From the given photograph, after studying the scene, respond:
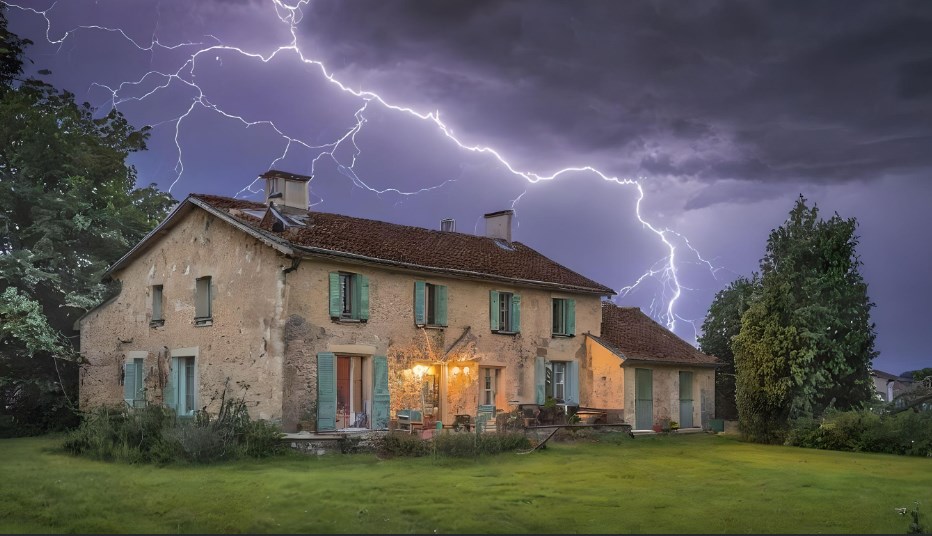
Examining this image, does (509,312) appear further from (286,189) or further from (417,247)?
(286,189)

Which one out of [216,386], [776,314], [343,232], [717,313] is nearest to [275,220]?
[343,232]

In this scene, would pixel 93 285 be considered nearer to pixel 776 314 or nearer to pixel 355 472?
pixel 355 472

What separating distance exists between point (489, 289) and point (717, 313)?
1275 cm

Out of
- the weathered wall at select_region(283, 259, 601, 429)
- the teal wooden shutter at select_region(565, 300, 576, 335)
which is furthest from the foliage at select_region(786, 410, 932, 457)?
the teal wooden shutter at select_region(565, 300, 576, 335)

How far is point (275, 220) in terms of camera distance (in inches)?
868

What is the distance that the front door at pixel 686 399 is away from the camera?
2873cm

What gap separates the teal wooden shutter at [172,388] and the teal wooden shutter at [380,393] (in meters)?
5.58

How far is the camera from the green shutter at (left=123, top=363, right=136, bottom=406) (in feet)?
79.0

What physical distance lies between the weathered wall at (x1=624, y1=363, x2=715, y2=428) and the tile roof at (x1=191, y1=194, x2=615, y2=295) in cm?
314

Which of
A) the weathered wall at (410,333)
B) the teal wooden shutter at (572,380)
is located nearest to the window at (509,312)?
the weathered wall at (410,333)

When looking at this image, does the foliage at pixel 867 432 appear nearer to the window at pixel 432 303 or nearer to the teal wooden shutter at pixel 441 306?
the teal wooden shutter at pixel 441 306

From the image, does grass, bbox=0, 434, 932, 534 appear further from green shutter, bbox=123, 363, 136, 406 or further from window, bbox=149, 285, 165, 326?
window, bbox=149, 285, 165, 326

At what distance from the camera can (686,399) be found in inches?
1141

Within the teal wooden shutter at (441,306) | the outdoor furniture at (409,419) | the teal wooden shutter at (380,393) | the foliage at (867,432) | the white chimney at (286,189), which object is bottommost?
the foliage at (867,432)
